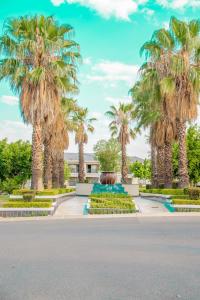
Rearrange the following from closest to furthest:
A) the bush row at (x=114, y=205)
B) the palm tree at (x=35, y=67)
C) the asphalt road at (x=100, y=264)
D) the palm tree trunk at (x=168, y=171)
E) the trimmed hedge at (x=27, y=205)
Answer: the asphalt road at (x=100, y=264) → the trimmed hedge at (x=27, y=205) → the bush row at (x=114, y=205) → the palm tree at (x=35, y=67) → the palm tree trunk at (x=168, y=171)

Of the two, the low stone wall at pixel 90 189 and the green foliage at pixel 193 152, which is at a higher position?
the green foliage at pixel 193 152

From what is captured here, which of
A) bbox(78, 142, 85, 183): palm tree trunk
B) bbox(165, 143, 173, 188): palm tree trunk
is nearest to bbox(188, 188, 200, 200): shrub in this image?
bbox(165, 143, 173, 188): palm tree trunk

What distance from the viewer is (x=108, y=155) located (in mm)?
69875

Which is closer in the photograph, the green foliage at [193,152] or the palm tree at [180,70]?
the palm tree at [180,70]

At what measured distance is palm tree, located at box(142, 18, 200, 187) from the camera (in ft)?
79.3

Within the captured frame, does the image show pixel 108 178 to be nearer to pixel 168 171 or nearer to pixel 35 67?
pixel 168 171

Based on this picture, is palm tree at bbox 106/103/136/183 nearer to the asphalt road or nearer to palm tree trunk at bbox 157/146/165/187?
palm tree trunk at bbox 157/146/165/187

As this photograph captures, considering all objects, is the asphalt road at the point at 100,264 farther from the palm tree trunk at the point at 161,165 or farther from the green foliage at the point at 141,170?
the green foliage at the point at 141,170

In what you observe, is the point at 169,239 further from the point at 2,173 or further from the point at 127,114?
the point at 127,114

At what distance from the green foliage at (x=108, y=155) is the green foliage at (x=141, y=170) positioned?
13.4 feet

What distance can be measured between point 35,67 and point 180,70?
9.29m

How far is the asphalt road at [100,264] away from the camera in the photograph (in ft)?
17.6

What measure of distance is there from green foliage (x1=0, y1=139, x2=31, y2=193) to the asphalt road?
86.7ft

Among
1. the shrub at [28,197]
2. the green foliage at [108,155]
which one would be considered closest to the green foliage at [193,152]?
the shrub at [28,197]
